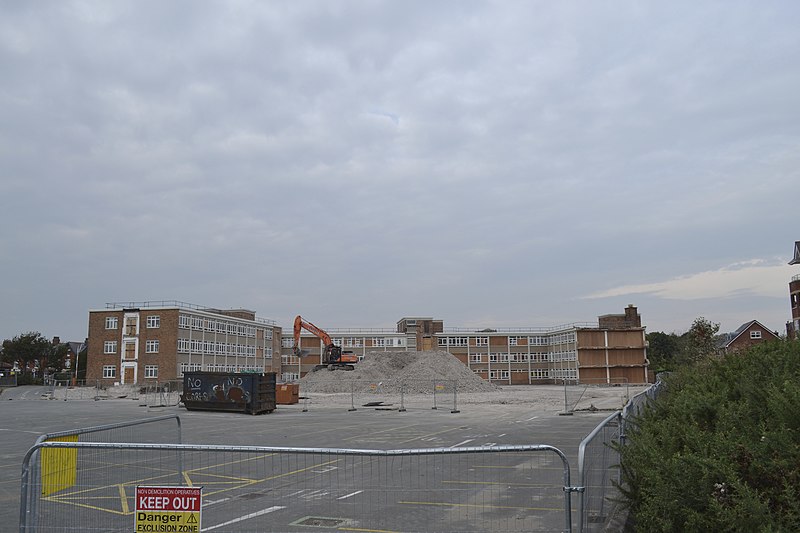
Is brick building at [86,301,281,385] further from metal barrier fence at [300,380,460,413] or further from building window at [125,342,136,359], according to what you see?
metal barrier fence at [300,380,460,413]

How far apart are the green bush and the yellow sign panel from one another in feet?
19.8

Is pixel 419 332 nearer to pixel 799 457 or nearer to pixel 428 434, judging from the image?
pixel 428 434

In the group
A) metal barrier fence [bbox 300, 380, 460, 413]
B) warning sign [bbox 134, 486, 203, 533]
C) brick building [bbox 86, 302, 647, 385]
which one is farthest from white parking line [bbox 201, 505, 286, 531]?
brick building [bbox 86, 302, 647, 385]

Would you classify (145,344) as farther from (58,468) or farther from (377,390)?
(58,468)

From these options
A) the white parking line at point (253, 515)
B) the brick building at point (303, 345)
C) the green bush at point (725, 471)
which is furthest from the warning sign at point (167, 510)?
the brick building at point (303, 345)

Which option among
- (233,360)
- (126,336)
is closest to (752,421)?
A: (126,336)

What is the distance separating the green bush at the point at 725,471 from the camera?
16.2ft

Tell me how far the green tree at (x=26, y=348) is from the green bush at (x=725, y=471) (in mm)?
117145

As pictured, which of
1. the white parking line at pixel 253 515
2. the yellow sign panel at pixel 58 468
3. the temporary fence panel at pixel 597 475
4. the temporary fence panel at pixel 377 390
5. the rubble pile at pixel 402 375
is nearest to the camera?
the temporary fence panel at pixel 597 475

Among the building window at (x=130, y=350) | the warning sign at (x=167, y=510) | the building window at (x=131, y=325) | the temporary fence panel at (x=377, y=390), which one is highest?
the building window at (x=131, y=325)

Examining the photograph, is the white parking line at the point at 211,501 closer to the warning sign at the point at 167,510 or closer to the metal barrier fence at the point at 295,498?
the metal barrier fence at the point at 295,498

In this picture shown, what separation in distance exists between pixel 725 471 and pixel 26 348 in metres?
119

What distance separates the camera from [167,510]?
5.76m

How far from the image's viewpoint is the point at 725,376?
9.66 metres
